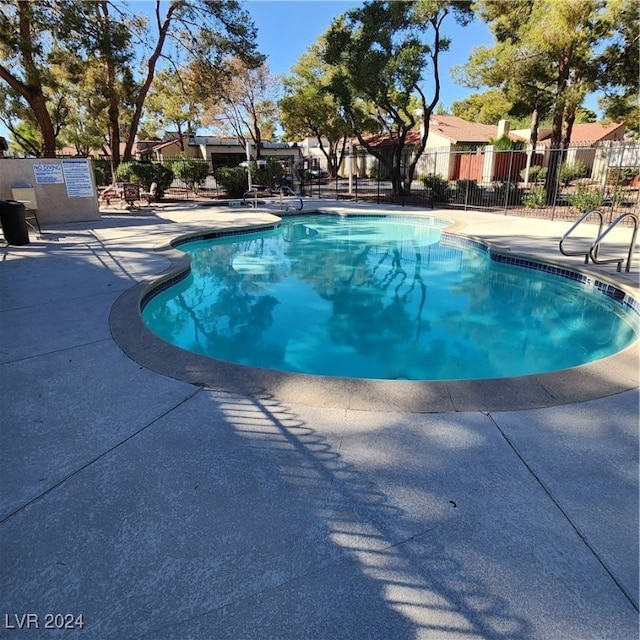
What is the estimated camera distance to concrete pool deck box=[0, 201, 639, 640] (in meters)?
1.57

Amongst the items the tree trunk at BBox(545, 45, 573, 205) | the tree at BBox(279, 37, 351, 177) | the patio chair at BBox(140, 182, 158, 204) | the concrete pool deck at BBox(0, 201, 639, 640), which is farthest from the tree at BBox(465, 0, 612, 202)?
the patio chair at BBox(140, 182, 158, 204)

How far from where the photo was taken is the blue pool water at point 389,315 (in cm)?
502

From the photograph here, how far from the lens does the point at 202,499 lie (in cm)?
210

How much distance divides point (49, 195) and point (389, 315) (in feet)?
34.0

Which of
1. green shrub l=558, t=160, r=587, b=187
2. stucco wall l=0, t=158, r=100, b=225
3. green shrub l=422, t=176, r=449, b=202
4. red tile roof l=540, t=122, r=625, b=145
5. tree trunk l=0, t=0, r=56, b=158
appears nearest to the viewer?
stucco wall l=0, t=158, r=100, b=225

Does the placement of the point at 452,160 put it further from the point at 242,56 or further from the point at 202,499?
the point at 202,499

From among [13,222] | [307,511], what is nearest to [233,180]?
[13,222]

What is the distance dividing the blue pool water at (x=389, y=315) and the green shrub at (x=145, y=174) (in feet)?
32.7

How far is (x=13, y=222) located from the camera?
8.54 m

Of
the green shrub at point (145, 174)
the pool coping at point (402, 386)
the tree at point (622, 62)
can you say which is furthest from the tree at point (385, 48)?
the pool coping at point (402, 386)

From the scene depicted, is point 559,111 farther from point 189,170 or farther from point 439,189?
point 189,170

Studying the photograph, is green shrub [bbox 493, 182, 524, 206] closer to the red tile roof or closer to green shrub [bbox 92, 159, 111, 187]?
the red tile roof

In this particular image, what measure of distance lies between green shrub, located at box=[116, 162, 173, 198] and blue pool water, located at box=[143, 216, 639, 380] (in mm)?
9964

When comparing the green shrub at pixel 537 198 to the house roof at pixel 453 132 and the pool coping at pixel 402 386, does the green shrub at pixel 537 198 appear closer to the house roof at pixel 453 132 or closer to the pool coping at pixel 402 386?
the pool coping at pixel 402 386
